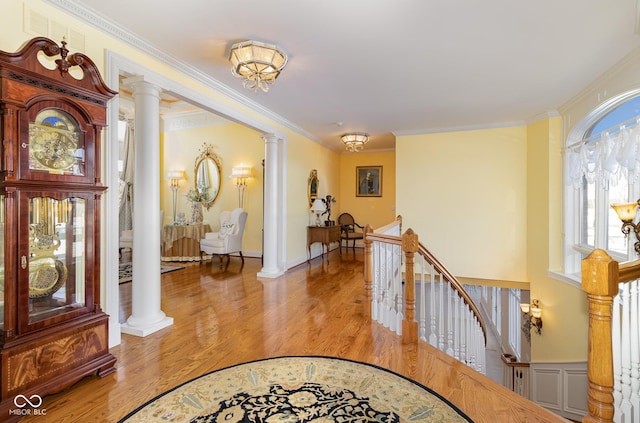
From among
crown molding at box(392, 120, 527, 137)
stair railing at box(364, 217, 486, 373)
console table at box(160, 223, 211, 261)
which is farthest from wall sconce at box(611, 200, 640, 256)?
console table at box(160, 223, 211, 261)

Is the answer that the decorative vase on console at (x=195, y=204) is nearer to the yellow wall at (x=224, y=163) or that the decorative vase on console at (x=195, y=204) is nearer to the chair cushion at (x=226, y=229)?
the yellow wall at (x=224, y=163)

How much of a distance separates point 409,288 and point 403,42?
2.26 m

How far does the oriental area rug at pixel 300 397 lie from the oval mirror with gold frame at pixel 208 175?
529 centimetres

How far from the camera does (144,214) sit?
2.95 metres

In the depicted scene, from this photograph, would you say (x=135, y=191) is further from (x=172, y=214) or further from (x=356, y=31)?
(x=172, y=214)

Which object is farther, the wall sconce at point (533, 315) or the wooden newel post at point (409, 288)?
the wall sconce at point (533, 315)

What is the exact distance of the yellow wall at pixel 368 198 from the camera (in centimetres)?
843

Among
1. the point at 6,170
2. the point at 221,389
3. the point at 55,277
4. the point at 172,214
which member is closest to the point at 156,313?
the point at 55,277

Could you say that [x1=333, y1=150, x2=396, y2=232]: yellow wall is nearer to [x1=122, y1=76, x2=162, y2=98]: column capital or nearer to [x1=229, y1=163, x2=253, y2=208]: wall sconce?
[x1=229, y1=163, x2=253, y2=208]: wall sconce

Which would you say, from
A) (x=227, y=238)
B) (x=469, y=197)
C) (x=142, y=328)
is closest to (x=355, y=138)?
(x=469, y=197)

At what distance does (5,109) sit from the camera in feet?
5.71

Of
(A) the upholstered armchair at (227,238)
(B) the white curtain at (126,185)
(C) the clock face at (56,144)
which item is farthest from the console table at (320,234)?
(C) the clock face at (56,144)

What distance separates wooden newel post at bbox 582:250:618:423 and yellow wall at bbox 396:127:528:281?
4625 mm

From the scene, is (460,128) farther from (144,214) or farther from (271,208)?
(144,214)
